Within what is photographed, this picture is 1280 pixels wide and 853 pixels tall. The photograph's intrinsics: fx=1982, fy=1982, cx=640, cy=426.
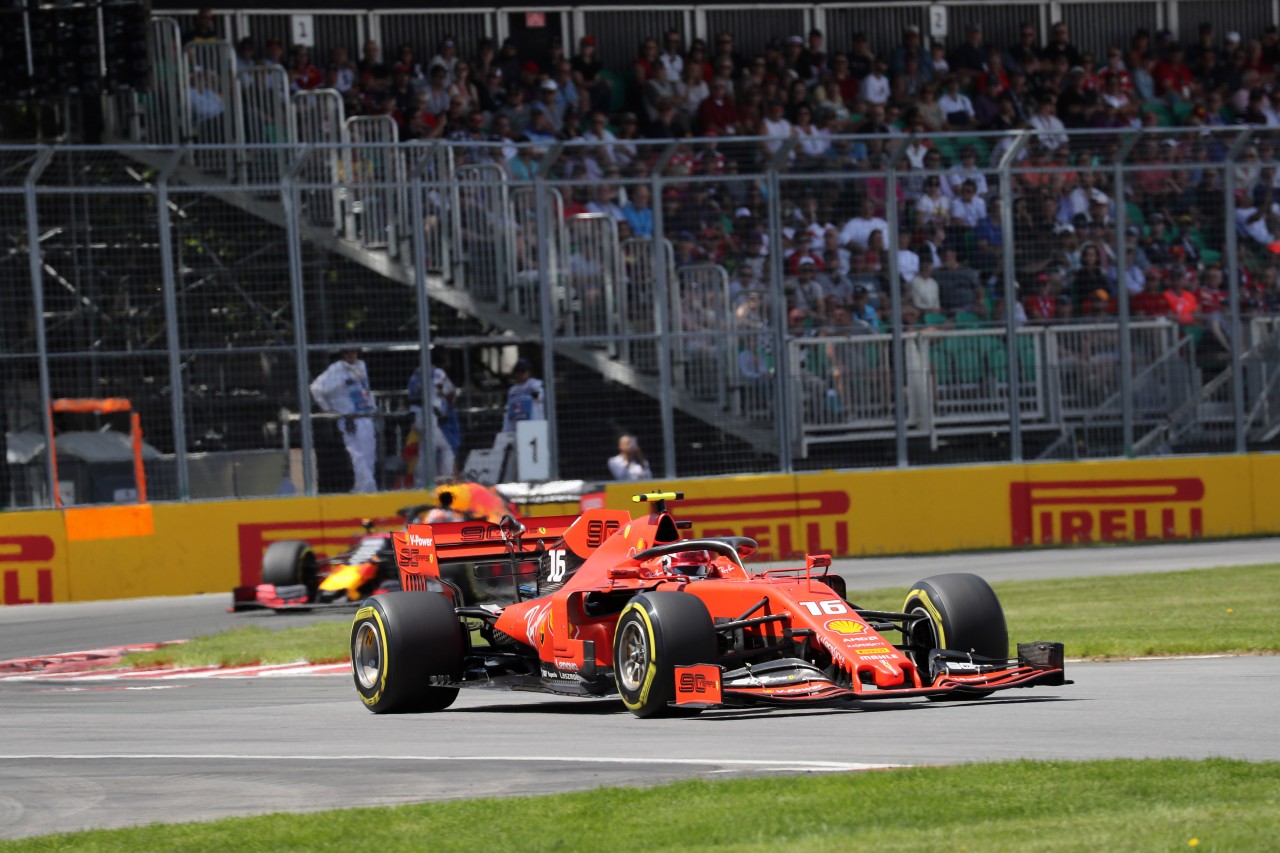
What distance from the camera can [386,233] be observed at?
20.4 metres

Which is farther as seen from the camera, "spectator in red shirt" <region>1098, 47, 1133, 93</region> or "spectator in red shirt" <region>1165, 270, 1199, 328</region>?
"spectator in red shirt" <region>1098, 47, 1133, 93</region>

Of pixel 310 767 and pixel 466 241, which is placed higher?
pixel 466 241

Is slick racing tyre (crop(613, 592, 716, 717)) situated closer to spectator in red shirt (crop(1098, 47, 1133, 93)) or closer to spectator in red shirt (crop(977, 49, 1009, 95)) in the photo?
spectator in red shirt (crop(977, 49, 1009, 95))

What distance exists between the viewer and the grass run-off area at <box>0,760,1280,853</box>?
6.01 m

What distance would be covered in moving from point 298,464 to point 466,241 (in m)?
2.93

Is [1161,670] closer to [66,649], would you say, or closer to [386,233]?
[66,649]

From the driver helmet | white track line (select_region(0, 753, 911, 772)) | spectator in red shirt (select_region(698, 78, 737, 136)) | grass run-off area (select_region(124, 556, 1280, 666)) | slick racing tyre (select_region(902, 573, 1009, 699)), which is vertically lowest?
grass run-off area (select_region(124, 556, 1280, 666))

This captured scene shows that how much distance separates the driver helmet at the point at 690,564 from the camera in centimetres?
1016

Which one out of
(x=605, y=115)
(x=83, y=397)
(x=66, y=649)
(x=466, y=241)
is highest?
(x=605, y=115)

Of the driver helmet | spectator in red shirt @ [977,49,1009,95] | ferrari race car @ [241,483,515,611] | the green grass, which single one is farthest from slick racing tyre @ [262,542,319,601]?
spectator in red shirt @ [977,49,1009,95]

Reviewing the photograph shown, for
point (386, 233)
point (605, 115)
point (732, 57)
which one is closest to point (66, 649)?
point (386, 233)

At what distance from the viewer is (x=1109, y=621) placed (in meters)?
14.1

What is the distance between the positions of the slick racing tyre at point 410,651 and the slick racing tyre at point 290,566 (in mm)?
7173

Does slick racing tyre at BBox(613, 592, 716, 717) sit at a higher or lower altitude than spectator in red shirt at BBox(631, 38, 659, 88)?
lower
